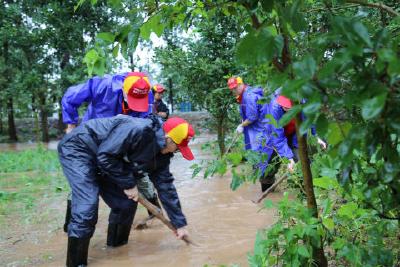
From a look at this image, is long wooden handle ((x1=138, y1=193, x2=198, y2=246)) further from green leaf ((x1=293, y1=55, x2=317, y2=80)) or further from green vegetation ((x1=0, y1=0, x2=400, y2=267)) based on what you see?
green leaf ((x1=293, y1=55, x2=317, y2=80))

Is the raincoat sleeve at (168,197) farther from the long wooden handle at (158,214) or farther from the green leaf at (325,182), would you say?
the green leaf at (325,182)

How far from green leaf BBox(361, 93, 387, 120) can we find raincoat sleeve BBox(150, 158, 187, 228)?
3119 millimetres

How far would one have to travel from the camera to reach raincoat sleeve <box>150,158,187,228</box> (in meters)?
4.10

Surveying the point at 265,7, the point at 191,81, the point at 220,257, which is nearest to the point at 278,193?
the point at 220,257

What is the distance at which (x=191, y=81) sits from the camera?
29.1ft

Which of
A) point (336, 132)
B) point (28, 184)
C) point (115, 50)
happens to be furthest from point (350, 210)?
point (28, 184)

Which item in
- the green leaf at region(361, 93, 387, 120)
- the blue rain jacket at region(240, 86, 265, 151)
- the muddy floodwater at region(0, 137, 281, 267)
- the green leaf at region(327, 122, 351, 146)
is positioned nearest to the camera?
the green leaf at region(361, 93, 387, 120)

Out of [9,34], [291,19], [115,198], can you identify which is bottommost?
[115,198]

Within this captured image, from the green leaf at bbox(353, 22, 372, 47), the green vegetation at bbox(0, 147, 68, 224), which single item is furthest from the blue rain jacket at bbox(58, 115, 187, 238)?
the green leaf at bbox(353, 22, 372, 47)

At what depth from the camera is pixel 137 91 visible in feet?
15.6

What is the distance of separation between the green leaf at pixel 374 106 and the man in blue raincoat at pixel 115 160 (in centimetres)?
270

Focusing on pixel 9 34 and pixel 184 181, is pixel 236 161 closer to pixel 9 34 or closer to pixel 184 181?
pixel 184 181

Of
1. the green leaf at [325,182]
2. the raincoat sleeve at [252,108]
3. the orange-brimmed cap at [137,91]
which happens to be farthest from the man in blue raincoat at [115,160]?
the raincoat sleeve at [252,108]

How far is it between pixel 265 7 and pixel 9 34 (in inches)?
605
